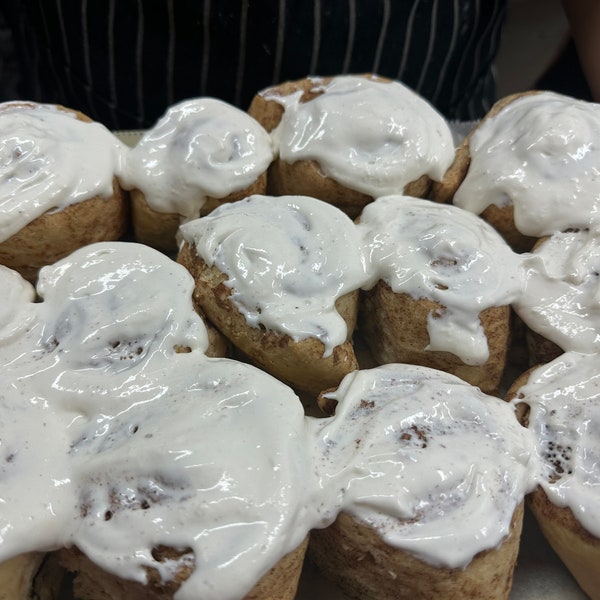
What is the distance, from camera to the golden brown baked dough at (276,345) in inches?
38.2

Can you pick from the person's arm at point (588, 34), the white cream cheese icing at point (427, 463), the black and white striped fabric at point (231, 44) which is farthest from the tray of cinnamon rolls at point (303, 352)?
the person's arm at point (588, 34)

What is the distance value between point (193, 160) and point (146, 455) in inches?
22.3

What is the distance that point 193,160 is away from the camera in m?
1.16

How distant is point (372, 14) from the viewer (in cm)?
166

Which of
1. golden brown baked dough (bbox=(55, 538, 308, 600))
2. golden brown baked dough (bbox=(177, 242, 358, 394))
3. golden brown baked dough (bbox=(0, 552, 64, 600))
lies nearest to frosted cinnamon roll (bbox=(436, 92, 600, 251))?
golden brown baked dough (bbox=(177, 242, 358, 394))

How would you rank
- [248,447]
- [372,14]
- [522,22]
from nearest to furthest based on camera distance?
[248,447], [372,14], [522,22]

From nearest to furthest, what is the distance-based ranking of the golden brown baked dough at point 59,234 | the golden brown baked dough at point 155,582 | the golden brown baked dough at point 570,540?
1. the golden brown baked dough at point 155,582
2. the golden brown baked dough at point 570,540
3. the golden brown baked dough at point 59,234

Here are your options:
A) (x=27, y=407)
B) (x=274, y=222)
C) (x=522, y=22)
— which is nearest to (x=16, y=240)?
(x=27, y=407)

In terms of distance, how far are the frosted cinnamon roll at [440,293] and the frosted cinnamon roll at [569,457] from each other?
0.10 meters

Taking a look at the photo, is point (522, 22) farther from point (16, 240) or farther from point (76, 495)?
point (76, 495)

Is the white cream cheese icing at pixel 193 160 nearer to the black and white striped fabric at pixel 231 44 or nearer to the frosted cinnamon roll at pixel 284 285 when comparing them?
the frosted cinnamon roll at pixel 284 285

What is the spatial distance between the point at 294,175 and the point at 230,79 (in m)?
0.69

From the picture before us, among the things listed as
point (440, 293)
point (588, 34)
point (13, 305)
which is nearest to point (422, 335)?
point (440, 293)

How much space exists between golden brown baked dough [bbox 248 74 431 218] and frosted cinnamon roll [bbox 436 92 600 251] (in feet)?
0.35
